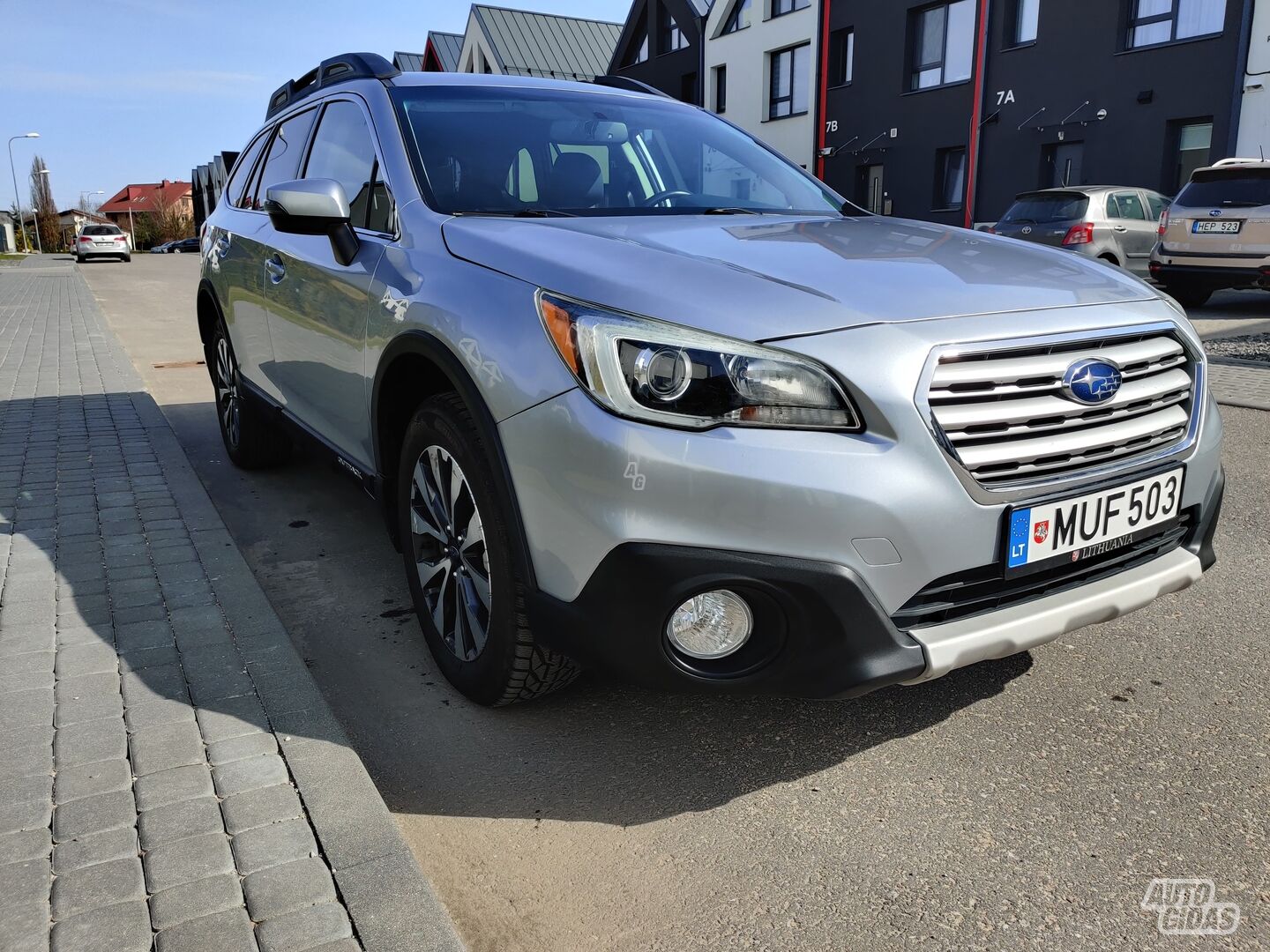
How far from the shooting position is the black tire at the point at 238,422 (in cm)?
529

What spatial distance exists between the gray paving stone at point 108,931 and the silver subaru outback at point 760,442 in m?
0.95

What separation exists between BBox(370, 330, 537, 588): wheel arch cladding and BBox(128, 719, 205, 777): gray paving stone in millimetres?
834

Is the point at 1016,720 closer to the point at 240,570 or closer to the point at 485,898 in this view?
the point at 485,898

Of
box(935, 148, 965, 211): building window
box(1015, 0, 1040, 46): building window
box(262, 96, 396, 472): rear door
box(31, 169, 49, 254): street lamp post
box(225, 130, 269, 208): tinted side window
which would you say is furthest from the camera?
box(31, 169, 49, 254): street lamp post

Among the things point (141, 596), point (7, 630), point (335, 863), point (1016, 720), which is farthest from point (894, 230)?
point (7, 630)

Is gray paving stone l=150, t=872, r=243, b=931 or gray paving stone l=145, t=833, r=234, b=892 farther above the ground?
gray paving stone l=145, t=833, r=234, b=892

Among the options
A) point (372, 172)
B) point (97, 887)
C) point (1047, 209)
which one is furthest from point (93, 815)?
point (1047, 209)

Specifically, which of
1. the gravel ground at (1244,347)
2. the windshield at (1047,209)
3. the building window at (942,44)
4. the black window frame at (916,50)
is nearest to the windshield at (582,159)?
the gravel ground at (1244,347)

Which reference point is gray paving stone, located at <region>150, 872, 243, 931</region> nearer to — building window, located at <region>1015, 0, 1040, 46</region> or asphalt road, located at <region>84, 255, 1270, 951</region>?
asphalt road, located at <region>84, 255, 1270, 951</region>

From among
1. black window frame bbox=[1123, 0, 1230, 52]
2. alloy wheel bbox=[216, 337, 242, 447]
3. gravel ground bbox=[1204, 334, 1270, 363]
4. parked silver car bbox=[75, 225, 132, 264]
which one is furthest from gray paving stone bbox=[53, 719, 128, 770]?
parked silver car bbox=[75, 225, 132, 264]

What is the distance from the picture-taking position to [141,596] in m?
3.57

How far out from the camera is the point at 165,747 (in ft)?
8.42

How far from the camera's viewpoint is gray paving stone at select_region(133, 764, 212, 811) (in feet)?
7.67

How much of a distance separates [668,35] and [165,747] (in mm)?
38122
